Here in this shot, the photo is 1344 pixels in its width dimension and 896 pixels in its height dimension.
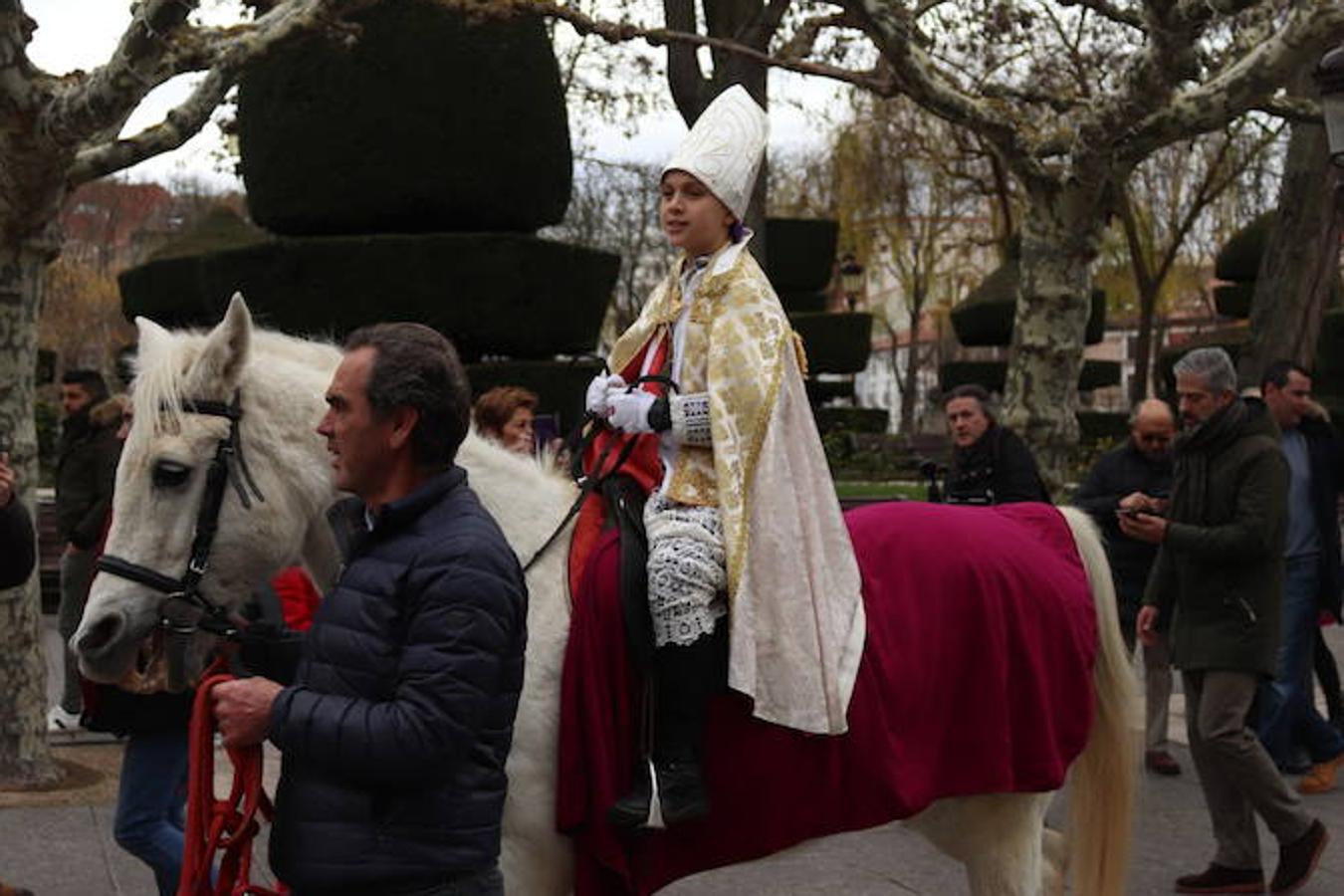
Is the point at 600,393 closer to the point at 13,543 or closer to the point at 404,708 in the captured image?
the point at 404,708

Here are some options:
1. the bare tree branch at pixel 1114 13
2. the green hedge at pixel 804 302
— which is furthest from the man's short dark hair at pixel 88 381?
the green hedge at pixel 804 302

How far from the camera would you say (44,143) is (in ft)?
26.1

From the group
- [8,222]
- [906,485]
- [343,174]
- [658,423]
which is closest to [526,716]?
[658,423]

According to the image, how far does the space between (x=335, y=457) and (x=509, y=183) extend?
12.3m

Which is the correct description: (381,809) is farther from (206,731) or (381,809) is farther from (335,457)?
(335,457)

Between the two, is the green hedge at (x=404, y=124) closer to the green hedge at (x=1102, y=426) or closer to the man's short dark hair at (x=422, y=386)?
the man's short dark hair at (x=422, y=386)

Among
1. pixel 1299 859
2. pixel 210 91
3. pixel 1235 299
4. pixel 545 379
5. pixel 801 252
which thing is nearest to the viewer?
pixel 1299 859

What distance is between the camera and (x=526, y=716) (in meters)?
3.89

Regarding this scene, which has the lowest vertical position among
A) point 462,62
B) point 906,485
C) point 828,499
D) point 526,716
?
point 906,485

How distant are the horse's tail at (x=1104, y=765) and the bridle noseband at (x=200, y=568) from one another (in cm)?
257

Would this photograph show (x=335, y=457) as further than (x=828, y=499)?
No

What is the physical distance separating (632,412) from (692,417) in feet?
0.46

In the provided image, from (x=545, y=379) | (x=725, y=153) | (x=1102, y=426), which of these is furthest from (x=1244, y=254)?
(x=725, y=153)

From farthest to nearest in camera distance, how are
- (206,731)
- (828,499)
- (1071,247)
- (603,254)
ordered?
(603,254) < (1071,247) < (828,499) < (206,731)
